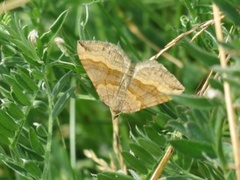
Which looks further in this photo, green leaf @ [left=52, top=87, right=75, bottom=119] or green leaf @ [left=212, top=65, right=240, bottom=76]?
green leaf @ [left=52, top=87, right=75, bottom=119]

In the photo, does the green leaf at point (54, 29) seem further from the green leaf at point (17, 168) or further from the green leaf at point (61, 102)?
the green leaf at point (17, 168)

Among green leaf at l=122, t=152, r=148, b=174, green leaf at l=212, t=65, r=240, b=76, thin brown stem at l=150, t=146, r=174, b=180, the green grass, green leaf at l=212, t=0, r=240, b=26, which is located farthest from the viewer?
green leaf at l=122, t=152, r=148, b=174

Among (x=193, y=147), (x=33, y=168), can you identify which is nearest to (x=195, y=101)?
(x=193, y=147)

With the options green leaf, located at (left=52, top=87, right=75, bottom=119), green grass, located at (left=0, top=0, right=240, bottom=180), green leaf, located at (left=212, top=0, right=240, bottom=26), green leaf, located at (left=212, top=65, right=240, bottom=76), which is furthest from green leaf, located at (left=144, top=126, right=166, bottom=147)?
green leaf, located at (left=212, top=65, right=240, bottom=76)

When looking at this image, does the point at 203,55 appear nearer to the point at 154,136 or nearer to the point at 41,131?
the point at 154,136

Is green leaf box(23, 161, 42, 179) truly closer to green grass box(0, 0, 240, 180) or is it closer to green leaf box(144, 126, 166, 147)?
green grass box(0, 0, 240, 180)

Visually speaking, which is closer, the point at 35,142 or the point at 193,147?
the point at 193,147

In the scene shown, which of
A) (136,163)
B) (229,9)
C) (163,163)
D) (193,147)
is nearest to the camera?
(193,147)
